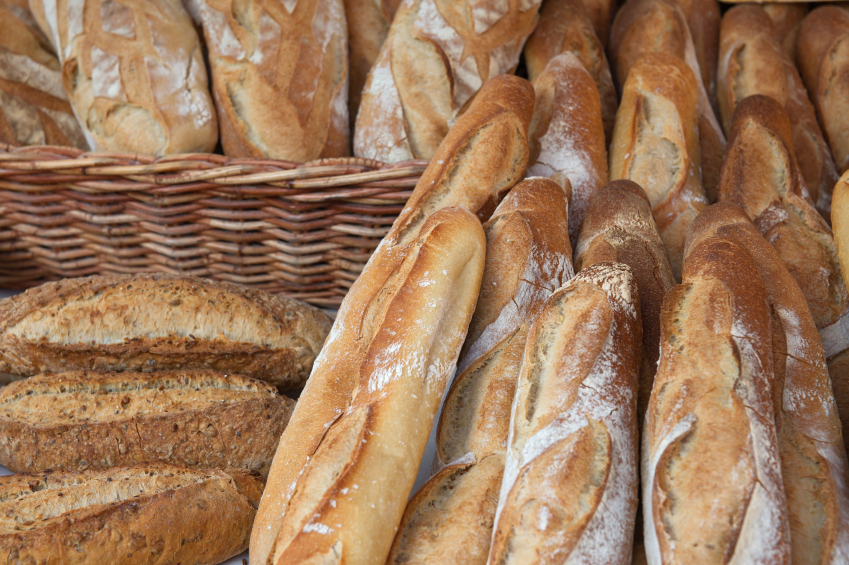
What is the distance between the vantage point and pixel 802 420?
0.88 metres

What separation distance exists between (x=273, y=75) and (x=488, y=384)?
1.03 m

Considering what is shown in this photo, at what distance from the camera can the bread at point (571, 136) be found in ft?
4.49

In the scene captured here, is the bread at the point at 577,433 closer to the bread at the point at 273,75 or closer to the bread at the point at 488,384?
the bread at the point at 488,384

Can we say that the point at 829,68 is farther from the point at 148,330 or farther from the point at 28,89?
the point at 28,89

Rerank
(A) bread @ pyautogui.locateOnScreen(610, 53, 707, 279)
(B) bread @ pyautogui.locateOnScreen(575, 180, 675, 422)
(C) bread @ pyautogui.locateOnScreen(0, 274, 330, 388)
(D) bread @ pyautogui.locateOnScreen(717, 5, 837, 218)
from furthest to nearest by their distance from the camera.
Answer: (D) bread @ pyautogui.locateOnScreen(717, 5, 837, 218), (A) bread @ pyautogui.locateOnScreen(610, 53, 707, 279), (C) bread @ pyautogui.locateOnScreen(0, 274, 330, 388), (B) bread @ pyautogui.locateOnScreen(575, 180, 675, 422)

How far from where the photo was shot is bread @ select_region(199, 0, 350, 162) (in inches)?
61.4

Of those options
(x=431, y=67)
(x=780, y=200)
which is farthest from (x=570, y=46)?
(x=780, y=200)

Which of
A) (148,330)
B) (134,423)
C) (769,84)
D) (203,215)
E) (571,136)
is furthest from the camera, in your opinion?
(769,84)

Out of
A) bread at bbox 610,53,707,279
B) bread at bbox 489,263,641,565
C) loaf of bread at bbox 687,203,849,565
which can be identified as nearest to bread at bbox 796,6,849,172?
bread at bbox 610,53,707,279

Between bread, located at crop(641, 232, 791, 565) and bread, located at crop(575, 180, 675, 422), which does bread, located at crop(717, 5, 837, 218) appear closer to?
bread, located at crop(575, 180, 675, 422)

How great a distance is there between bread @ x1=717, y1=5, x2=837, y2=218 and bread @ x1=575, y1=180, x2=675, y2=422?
1.87ft

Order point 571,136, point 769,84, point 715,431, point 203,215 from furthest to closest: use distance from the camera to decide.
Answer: point 769,84 → point 203,215 → point 571,136 → point 715,431

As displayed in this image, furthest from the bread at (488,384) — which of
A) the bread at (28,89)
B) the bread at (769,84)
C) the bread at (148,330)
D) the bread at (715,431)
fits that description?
the bread at (28,89)

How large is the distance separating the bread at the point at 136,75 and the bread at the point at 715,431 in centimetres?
127
